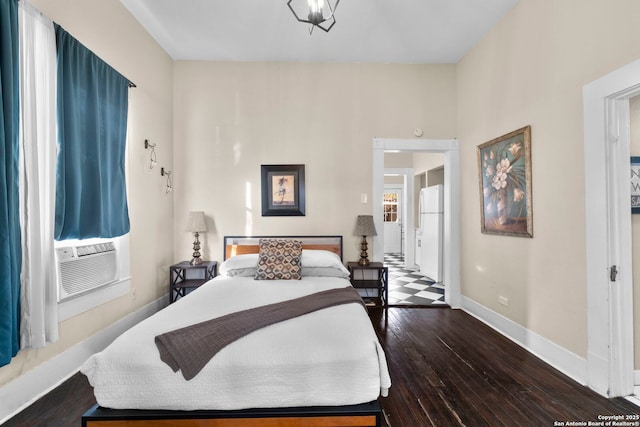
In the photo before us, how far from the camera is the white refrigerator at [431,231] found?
500cm

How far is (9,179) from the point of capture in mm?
1655

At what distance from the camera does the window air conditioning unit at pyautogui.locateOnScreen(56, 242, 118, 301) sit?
2.13m

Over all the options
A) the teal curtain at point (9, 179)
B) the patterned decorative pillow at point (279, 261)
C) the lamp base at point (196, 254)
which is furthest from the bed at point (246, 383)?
the lamp base at point (196, 254)

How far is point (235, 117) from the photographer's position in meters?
3.83

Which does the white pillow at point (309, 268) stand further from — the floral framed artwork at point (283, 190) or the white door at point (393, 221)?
the white door at point (393, 221)

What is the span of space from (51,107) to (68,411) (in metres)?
2.00

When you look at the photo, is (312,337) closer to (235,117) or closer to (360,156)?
(360,156)

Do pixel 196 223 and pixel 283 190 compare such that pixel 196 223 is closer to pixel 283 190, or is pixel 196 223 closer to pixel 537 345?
pixel 283 190

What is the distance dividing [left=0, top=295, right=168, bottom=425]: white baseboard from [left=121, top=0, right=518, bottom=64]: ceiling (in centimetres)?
316

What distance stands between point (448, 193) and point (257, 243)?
2.65 meters

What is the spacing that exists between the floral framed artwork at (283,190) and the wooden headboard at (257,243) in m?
0.35

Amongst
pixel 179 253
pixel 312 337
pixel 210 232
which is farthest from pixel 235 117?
pixel 312 337

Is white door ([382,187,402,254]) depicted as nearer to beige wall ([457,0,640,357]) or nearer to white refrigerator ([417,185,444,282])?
white refrigerator ([417,185,444,282])

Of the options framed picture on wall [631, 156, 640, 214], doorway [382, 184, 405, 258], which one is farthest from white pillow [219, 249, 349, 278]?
doorway [382, 184, 405, 258]
